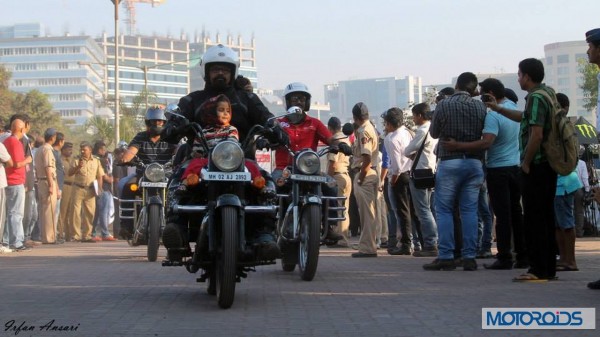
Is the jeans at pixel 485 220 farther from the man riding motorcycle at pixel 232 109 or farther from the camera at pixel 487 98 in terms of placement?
the man riding motorcycle at pixel 232 109

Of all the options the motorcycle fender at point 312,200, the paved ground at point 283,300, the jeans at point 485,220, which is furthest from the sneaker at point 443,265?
the motorcycle fender at point 312,200

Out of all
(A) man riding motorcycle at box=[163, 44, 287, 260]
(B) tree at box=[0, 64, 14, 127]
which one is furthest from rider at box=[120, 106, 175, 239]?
(B) tree at box=[0, 64, 14, 127]

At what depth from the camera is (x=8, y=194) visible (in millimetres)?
17938

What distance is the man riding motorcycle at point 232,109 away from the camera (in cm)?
910

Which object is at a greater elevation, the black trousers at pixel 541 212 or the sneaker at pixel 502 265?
the black trousers at pixel 541 212

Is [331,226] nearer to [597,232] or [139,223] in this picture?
[139,223]

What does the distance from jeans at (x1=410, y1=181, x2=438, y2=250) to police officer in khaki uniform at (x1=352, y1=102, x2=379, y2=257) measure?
54 centimetres

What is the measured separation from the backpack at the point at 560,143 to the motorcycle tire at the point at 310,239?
2.17 meters

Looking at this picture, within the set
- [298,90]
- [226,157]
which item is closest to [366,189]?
[298,90]

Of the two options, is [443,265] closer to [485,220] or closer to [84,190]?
[485,220]

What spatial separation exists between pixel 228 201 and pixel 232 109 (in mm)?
1588

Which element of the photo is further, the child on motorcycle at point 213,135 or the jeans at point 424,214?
the jeans at point 424,214

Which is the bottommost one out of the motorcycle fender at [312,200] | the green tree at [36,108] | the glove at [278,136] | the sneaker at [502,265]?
the sneaker at [502,265]

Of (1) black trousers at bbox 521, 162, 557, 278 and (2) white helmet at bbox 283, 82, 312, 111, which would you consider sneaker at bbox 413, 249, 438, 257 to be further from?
(1) black trousers at bbox 521, 162, 557, 278
